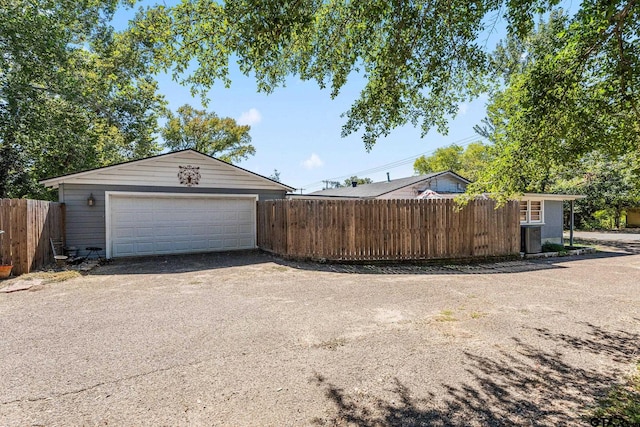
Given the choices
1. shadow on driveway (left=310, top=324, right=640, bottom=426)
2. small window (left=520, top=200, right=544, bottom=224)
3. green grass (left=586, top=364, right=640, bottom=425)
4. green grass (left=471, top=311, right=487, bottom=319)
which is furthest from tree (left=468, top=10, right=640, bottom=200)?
small window (left=520, top=200, right=544, bottom=224)

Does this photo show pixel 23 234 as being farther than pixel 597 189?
No

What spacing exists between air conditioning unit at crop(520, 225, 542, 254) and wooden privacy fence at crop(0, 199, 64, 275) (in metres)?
13.6

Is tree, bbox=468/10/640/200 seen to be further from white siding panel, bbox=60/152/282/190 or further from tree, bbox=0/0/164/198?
tree, bbox=0/0/164/198

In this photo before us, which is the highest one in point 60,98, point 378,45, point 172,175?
point 60,98

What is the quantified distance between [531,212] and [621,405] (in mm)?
11697

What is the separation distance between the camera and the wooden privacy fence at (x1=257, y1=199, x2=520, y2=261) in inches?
337

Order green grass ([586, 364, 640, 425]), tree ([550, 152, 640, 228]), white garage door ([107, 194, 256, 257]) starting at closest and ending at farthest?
green grass ([586, 364, 640, 425]) < white garage door ([107, 194, 256, 257]) < tree ([550, 152, 640, 228])

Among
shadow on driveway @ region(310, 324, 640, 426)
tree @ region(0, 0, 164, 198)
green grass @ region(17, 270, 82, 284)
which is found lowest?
shadow on driveway @ region(310, 324, 640, 426)

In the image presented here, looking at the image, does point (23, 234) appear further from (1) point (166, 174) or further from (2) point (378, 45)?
(2) point (378, 45)

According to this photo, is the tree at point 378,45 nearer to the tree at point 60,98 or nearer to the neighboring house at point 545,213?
Result: the tree at point 60,98

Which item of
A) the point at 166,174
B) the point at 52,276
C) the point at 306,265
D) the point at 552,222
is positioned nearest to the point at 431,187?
the point at 552,222

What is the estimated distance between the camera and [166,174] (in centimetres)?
995

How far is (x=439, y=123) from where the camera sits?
438 centimetres

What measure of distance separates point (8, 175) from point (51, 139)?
347 centimetres
